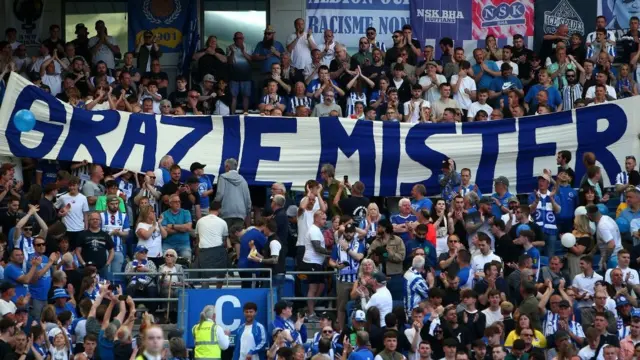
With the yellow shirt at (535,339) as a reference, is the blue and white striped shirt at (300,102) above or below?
above

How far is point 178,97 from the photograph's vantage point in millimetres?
29609

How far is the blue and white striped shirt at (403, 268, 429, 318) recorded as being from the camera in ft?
77.8

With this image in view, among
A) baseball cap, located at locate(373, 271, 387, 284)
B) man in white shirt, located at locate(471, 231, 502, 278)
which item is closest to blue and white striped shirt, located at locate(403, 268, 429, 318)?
baseball cap, located at locate(373, 271, 387, 284)

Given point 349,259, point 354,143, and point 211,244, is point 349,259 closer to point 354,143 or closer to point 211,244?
point 211,244

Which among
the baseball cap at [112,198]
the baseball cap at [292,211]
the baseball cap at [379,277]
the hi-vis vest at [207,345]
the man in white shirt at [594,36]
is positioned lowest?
the hi-vis vest at [207,345]

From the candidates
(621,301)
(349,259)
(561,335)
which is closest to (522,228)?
(621,301)

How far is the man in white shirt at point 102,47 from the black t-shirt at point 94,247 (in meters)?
6.77

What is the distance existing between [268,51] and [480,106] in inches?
164

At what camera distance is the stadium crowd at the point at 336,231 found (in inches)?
901

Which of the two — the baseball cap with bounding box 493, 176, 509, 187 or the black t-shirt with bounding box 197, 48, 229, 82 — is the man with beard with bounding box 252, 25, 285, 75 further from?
the baseball cap with bounding box 493, 176, 509, 187

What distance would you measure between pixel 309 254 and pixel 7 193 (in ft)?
15.0

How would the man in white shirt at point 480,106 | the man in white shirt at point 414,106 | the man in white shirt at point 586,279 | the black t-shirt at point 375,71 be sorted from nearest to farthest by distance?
the man in white shirt at point 586,279, the man in white shirt at point 414,106, the man in white shirt at point 480,106, the black t-shirt at point 375,71

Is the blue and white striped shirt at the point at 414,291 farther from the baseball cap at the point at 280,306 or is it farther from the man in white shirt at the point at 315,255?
the baseball cap at the point at 280,306

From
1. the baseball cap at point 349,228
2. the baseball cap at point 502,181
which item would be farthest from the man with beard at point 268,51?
the baseball cap at point 349,228
